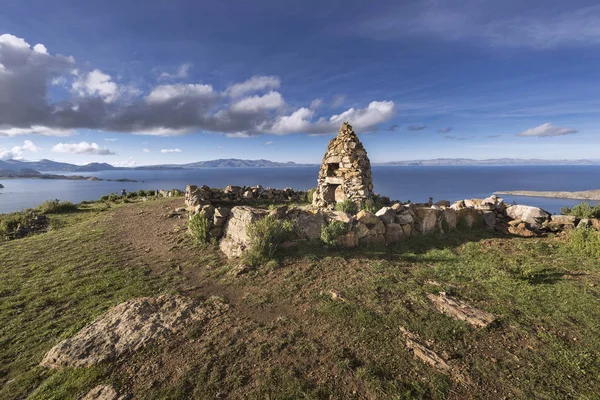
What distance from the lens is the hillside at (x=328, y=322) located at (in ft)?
13.3

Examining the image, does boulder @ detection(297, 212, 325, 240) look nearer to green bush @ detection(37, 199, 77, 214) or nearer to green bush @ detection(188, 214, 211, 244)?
green bush @ detection(188, 214, 211, 244)

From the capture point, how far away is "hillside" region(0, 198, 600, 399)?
4.05 meters

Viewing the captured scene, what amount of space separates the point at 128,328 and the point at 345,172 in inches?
499

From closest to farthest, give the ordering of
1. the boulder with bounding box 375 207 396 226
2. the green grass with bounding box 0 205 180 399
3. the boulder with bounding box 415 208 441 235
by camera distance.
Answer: the green grass with bounding box 0 205 180 399 < the boulder with bounding box 375 207 396 226 < the boulder with bounding box 415 208 441 235

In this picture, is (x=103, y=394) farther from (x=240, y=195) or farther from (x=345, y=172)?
(x=240, y=195)

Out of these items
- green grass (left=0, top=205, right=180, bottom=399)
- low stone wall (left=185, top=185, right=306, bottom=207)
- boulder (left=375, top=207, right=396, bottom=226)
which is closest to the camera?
green grass (left=0, top=205, right=180, bottom=399)

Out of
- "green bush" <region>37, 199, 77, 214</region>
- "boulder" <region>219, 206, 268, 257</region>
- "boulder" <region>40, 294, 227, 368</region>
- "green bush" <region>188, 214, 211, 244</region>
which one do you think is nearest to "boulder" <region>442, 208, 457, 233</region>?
"boulder" <region>219, 206, 268, 257</region>

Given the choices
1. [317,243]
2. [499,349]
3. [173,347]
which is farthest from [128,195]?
[499,349]

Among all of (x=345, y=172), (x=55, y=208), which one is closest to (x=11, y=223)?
(x=55, y=208)

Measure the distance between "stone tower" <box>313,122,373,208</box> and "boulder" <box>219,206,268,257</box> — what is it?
21.4 feet

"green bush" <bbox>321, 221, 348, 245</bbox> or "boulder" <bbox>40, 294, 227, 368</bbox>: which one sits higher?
"green bush" <bbox>321, 221, 348, 245</bbox>

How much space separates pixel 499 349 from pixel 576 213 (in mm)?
12328

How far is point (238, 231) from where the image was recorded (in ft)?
32.4

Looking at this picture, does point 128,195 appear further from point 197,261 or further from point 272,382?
point 272,382
